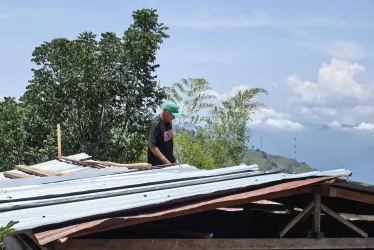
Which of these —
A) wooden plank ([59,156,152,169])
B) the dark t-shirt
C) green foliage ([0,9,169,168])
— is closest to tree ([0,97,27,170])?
green foliage ([0,9,169,168])

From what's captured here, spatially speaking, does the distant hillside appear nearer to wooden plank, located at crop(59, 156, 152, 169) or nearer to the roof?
the roof

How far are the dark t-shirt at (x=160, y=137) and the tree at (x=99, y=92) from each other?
1204 cm

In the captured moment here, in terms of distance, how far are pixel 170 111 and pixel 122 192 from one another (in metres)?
2.85

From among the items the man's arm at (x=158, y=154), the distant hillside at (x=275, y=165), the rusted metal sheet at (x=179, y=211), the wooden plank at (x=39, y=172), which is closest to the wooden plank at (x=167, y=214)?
the rusted metal sheet at (x=179, y=211)

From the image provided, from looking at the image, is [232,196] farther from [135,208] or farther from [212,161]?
[212,161]

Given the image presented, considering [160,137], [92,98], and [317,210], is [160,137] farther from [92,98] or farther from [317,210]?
[92,98]

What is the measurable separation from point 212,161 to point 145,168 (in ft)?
52.7

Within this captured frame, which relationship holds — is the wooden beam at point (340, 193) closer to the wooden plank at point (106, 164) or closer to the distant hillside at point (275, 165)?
the distant hillside at point (275, 165)

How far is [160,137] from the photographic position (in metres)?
8.99

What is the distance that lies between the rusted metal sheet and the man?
3.58m

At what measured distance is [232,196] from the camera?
5195 mm

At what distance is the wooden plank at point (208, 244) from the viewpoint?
190 inches

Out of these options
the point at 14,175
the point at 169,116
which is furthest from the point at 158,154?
the point at 14,175

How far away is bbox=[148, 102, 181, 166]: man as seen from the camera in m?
8.77
